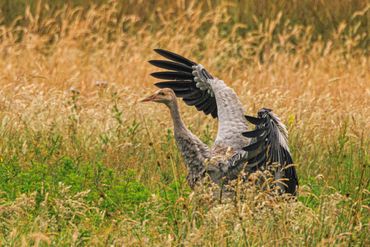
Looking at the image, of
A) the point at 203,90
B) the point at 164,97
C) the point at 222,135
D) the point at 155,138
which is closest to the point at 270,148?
the point at 222,135

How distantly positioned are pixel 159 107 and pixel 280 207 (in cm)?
406

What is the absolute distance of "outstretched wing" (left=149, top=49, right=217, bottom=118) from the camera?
27.7 feet

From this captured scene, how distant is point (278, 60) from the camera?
482 inches

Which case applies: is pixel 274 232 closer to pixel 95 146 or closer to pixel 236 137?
pixel 236 137

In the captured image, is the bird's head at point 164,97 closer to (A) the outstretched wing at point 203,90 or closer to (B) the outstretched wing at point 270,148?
(A) the outstretched wing at point 203,90

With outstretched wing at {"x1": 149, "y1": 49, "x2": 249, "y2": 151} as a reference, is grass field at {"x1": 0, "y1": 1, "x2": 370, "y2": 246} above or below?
below

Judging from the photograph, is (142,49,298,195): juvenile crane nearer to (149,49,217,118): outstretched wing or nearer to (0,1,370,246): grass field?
(149,49,217,118): outstretched wing

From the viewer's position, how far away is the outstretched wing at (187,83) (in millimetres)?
8438

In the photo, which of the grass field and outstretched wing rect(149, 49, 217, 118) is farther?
outstretched wing rect(149, 49, 217, 118)

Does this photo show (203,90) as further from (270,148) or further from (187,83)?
(270,148)

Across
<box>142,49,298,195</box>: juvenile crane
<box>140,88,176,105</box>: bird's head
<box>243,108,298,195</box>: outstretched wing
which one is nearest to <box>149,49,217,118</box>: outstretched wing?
<box>142,49,298,195</box>: juvenile crane

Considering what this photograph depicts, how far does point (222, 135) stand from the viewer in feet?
24.8

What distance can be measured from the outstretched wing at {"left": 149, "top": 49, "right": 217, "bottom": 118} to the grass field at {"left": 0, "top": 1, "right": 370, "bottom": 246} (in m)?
0.27

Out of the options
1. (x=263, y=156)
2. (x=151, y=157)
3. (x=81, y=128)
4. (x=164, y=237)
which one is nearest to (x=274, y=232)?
(x=164, y=237)
